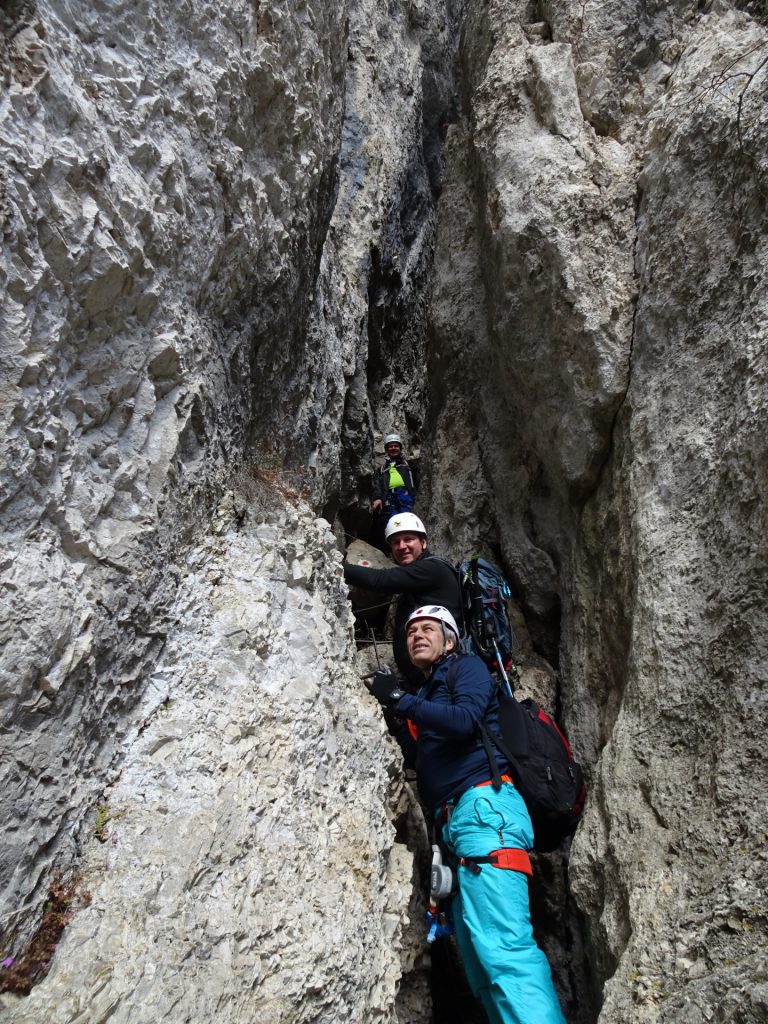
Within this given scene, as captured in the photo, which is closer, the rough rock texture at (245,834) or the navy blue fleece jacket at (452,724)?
the rough rock texture at (245,834)

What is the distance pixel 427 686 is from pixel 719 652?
6.88ft

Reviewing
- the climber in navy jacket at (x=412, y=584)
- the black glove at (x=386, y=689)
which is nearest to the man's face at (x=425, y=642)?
the black glove at (x=386, y=689)

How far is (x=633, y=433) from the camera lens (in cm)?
631

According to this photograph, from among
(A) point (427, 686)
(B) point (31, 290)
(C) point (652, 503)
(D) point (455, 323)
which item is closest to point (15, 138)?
(B) point (31, 290)

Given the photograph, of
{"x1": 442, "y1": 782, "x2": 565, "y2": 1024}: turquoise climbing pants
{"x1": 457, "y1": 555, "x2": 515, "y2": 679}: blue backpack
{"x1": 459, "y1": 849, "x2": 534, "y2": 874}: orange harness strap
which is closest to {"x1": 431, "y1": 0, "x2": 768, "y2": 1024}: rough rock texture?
{"x1": 442, "y1": 782, "x2": 565, "y2": 1024}: turquoise climbing pants

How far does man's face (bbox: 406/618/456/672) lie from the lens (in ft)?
18.3

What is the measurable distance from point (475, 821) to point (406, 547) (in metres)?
2.96

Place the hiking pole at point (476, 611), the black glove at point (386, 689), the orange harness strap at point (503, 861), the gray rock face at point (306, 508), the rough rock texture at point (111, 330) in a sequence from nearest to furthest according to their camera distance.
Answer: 1. the rough rock texture at point (111, 330)
2. the gray rock face at point (306, 508)
3. the orange harness strap at point (503, 861)
4. the black glove at point (386, 689)
5. the hiking pole at point (476, 611)

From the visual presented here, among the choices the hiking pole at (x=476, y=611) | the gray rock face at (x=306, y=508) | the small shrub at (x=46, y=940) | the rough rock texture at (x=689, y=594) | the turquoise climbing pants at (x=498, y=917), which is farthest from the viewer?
the hiking pole at (x=476, y=611)

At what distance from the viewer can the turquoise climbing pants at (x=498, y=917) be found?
14.1ft

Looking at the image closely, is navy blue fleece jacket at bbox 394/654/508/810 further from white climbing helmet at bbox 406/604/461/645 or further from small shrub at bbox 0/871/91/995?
small shrub at bbox 0/871/91/995

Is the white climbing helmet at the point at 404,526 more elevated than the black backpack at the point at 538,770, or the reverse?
the white climbing helmet at the point at 404,526

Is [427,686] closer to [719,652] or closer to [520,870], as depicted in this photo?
[520,870]

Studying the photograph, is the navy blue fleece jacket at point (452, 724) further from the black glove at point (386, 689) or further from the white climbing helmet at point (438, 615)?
the white climbing helmet at point (438, 615)
